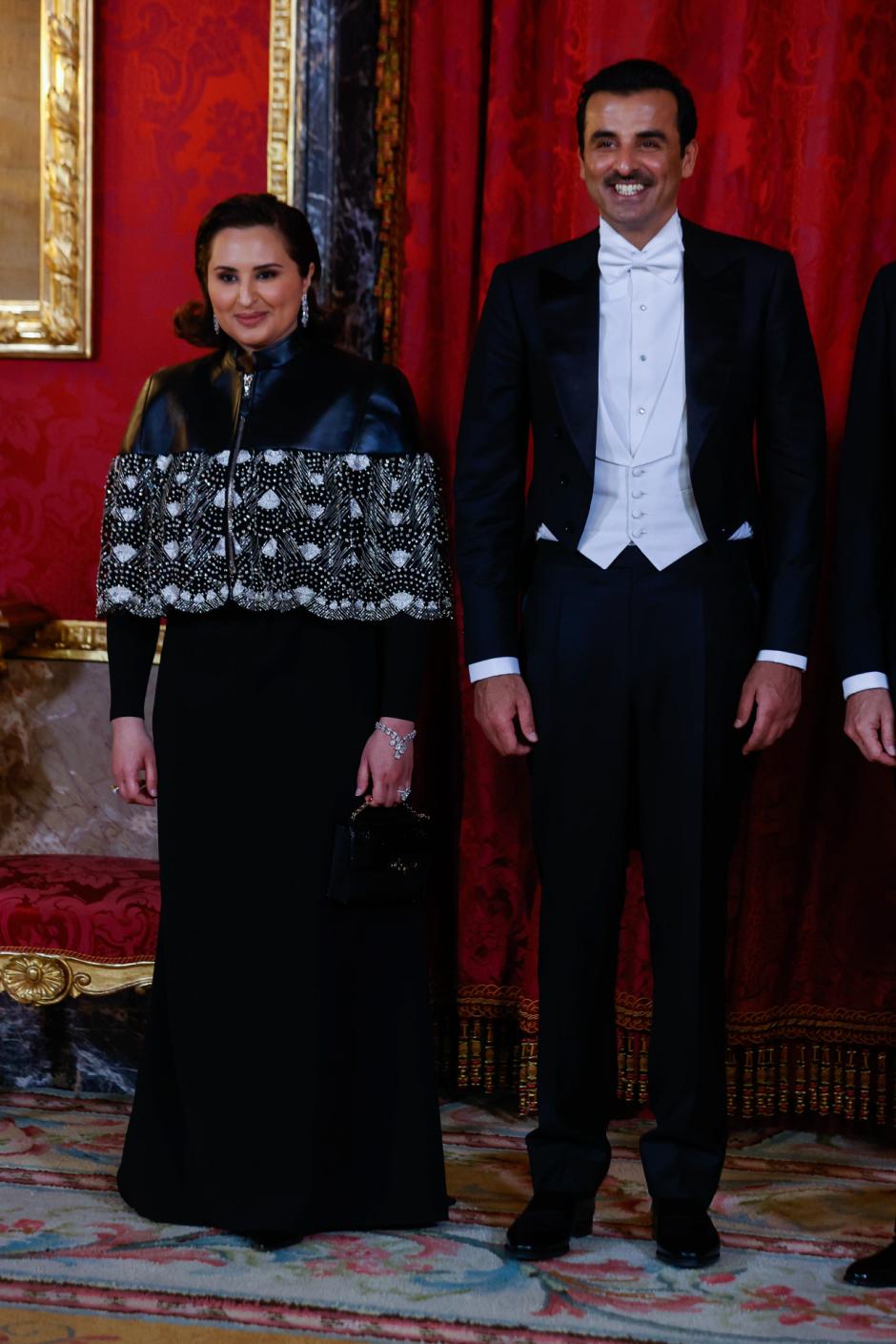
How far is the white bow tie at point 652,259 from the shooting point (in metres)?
2.33

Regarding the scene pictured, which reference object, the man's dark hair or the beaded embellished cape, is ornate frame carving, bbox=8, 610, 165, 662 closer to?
the beaded embellished cape

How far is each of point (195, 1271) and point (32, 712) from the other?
1618 mm

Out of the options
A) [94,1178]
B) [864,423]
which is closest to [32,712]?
[94,1178]

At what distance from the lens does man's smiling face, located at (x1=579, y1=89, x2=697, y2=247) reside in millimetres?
2273

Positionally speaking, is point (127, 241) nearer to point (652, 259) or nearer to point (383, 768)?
point (652, 259)

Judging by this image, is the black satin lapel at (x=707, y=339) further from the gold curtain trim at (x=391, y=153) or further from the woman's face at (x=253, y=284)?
the gold curtain trim at (x=391, y=153)

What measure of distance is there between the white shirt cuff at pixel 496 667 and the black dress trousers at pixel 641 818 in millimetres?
34

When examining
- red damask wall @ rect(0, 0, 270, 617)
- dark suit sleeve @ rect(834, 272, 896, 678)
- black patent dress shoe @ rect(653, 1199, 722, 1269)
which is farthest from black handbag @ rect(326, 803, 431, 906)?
red damask wall @ rect(0, 0, 270, 617)

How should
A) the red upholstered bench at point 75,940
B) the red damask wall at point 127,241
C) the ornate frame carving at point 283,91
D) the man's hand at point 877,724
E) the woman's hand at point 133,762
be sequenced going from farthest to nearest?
the red damask wall at point 127,241 < the ornate frame carving at point 283,91 < the red upholstered bench at point 75,940 < the woman's hand at point 133,762 < the man's hand at point 877,724

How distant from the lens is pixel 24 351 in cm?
349

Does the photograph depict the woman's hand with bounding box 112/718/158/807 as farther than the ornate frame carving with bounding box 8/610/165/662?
No

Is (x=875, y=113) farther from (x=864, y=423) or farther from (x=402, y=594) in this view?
(x=402, y=594)

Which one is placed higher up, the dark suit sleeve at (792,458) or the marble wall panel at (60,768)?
the dark suit sleeve at (792,458)

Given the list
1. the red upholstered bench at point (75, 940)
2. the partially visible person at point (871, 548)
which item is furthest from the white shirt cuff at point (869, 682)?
the red upholstered bench at point (75, 940)
